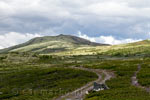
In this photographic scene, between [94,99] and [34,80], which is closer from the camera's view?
[94,99]

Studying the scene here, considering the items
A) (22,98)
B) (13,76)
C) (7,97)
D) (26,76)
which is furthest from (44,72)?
(22,98)

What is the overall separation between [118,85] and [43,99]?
28740 millimetres

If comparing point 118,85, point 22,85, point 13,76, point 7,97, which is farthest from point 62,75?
point 118,85

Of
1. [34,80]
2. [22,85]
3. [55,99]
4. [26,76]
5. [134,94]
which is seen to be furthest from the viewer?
[26,76]

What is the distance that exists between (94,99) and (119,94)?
9.94 m

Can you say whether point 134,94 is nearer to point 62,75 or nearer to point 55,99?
point 55,99

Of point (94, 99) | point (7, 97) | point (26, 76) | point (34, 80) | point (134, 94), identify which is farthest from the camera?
point (26, 76)

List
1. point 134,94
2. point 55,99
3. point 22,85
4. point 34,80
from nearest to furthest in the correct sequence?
point 134,94, point 55,99, point 22,85, point 34,80

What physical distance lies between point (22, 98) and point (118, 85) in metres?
36.6

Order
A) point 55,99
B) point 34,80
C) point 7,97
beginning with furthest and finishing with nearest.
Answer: point 34,80
point 7,97
point 55,99

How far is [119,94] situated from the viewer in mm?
64688

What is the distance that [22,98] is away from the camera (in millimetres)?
80688

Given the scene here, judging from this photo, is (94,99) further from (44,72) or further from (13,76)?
(13,76)

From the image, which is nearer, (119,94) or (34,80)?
(119,94)
